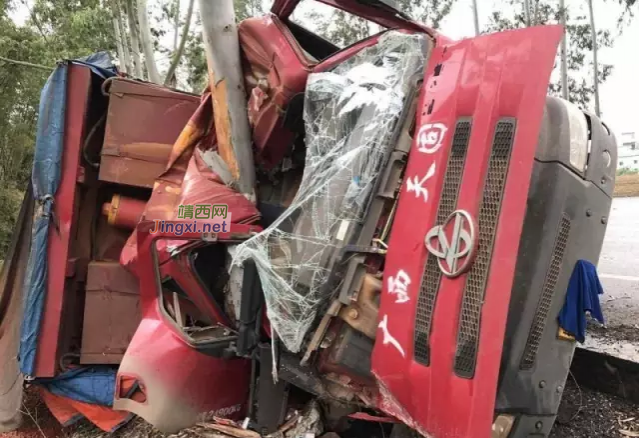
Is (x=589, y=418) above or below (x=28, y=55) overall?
below

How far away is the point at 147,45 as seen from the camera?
8742mm

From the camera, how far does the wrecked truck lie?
1.68m

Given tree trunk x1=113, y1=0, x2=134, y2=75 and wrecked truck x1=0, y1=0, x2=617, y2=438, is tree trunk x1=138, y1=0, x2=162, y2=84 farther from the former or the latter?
wrecked truck x1=0, y1=0, x2=617, y2=438

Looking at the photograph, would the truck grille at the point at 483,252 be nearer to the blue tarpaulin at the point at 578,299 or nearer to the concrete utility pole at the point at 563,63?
the blue tarpaulin at the point at 578,299


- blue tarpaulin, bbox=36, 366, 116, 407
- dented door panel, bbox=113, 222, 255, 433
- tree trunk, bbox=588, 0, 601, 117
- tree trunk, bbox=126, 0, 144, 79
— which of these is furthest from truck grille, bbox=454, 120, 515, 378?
tree trunk, bbox=588, 0, 601, 117

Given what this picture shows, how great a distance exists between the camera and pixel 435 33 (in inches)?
88.7

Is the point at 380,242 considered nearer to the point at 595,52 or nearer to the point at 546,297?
the point at 546,297

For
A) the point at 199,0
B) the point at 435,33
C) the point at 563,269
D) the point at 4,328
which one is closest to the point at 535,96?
the point at 563,269

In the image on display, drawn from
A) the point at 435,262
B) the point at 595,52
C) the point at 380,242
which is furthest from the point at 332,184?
the point at 595,52

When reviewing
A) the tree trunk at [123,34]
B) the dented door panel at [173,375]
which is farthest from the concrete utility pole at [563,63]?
the dented door panel at [173,375]

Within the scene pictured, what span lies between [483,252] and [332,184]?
25.9 inches

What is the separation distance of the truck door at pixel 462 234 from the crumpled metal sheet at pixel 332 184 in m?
0.16

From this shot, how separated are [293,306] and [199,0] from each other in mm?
1896

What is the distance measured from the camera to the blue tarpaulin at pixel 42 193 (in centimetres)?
345
